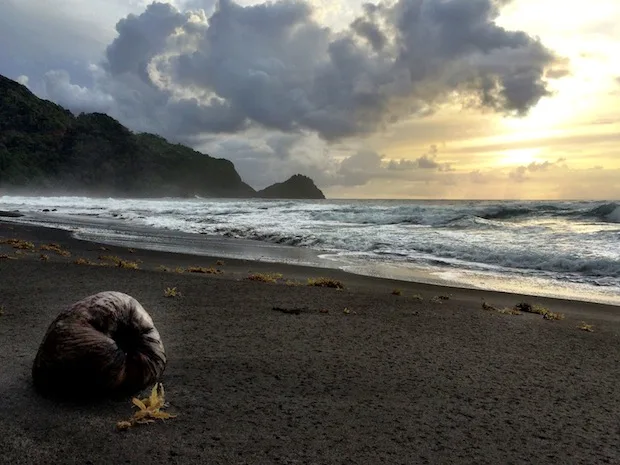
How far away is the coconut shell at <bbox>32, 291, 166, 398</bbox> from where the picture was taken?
3.12 meters

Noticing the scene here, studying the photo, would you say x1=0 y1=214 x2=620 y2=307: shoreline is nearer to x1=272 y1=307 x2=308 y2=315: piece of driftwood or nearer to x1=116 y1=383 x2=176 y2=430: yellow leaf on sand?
x1=272 y1=307 x2=308 y2=315: piece of driftwood

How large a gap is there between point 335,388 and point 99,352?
5.68ft

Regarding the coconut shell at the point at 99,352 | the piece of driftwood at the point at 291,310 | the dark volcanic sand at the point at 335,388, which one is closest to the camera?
the dark volcanic sand at the point at 335,388

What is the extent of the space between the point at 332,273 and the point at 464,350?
21.6ft

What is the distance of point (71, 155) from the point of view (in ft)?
378

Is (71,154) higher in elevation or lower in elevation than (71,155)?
higher

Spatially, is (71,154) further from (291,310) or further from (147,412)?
(147,412)

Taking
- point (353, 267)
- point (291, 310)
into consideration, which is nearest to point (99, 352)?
point (291, 310)

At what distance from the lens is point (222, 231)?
2431cm

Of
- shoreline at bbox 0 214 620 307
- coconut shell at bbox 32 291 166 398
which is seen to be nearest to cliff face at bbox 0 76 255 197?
shoreline at bbox 0 214 620 307

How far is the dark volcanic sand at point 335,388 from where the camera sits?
2824 mm

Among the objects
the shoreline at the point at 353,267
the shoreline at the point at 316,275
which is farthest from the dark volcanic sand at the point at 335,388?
the shoreline at the point at 353,267

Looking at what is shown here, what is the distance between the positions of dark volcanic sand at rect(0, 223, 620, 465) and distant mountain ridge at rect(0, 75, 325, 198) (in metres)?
104

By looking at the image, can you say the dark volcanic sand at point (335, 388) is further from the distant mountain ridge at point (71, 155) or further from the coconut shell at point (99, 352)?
the distant mountain ridge at point (71, 155)
